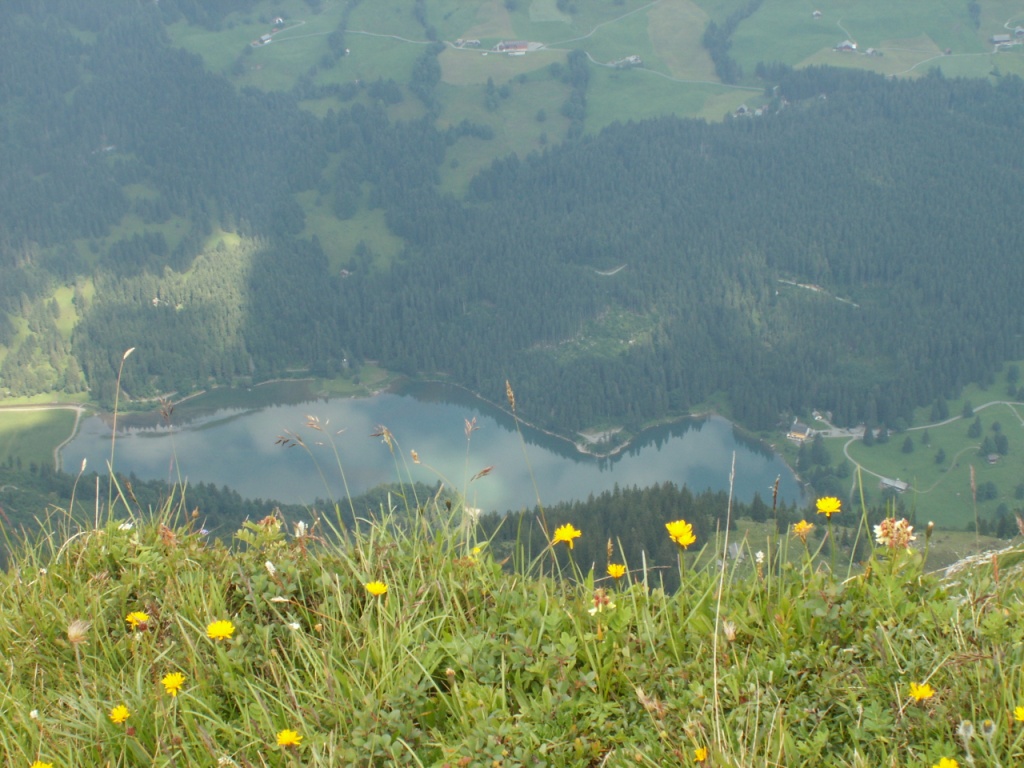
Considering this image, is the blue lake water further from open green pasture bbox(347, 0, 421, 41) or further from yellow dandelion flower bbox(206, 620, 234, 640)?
open green pasture bbox(347, 0, 421, 41)

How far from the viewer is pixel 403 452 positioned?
71188mm

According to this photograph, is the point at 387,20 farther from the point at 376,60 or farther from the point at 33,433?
the point at 33,433

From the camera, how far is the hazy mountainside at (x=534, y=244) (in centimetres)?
10062

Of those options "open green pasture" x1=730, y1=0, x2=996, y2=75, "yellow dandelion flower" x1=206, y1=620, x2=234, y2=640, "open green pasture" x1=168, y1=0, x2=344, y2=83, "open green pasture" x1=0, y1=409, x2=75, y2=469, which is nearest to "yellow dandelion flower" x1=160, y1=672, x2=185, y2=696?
"yellow dandelion flower" x1=206, y1=620, x2=234, y2=640

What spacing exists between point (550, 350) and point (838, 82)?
228ft

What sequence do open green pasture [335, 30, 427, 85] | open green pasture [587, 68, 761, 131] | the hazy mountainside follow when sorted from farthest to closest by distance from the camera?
open green pasture [335, 30, 427, 85]
open green pasture [587, 68, 761, 131]
the hazy mountainside

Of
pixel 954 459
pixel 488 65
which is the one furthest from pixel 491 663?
pixel 488 65

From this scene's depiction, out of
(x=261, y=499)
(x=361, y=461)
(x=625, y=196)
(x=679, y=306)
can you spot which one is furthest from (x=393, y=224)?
(x=261, y=499)

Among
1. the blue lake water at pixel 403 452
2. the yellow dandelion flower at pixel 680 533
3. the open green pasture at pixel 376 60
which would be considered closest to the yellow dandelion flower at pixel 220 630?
the yellow dandelion flower at pixel 680 533

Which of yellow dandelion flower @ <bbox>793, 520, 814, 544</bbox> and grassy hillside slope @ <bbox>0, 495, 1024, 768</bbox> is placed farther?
yellow dandelion flower @ <bbox>793, 520, 814, 544</bbox>

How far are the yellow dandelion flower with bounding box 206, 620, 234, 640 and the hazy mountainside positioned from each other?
293ft

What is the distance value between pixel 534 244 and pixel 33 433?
67.7 m

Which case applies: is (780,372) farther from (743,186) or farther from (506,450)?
(743,186)

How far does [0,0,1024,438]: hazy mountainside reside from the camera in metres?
101
